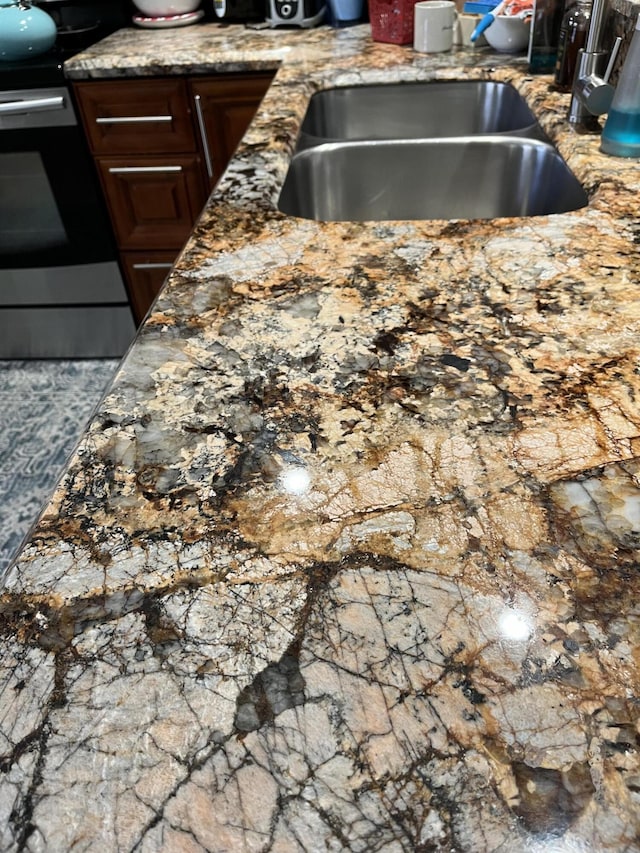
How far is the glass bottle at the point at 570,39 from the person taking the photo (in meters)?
1.11

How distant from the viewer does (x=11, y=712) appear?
32 cm

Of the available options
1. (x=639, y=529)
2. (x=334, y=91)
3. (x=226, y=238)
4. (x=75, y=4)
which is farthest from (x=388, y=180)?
(x=75, y=4)

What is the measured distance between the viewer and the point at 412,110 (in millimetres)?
1478

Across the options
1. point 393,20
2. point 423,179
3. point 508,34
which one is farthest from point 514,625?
point 393,20

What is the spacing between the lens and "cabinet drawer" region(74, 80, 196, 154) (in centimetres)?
175

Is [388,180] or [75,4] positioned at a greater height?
[75,4]

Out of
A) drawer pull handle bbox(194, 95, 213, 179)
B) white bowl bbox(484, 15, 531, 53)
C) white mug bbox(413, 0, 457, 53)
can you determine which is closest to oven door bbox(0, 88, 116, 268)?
drawer pull handle bbox(194, 95, 213, 179)

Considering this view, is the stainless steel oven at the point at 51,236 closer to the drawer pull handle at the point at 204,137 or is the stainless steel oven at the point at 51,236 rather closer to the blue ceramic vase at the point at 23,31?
the blue ceramic vase at the point at 23,31

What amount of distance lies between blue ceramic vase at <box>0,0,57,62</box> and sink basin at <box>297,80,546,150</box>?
90 cm

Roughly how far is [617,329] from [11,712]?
0.53m

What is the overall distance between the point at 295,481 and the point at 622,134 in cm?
79

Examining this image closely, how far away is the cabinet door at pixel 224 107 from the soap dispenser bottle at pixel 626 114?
107cm

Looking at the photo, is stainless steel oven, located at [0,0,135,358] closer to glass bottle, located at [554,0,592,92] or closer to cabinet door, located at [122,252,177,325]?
cabinet door, located at [122,252,177,325]

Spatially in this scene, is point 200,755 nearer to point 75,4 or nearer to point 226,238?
point 226,238
